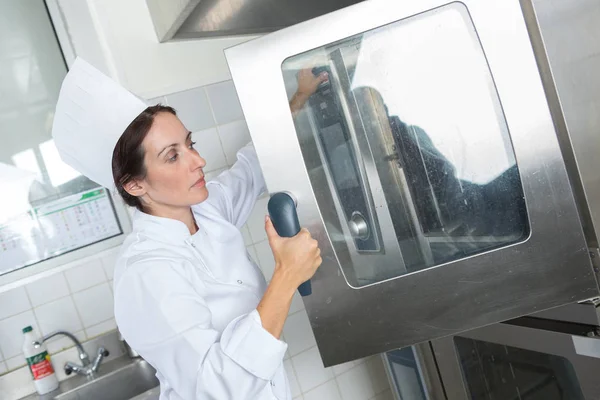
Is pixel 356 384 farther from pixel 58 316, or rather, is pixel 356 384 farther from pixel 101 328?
pixel 58 316

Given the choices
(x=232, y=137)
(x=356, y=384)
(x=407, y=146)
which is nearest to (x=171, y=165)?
(x=407, y=146)

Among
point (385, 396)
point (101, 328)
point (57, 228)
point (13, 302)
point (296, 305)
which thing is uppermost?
point (57, 228)

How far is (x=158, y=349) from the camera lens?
103 cm

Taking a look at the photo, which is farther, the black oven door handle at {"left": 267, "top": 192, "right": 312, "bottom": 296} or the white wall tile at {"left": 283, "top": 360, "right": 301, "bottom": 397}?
the white wall tile at {"left": 283, "top": 360, "right": 301, "bottom": 397}

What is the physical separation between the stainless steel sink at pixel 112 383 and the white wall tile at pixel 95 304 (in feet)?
0.62

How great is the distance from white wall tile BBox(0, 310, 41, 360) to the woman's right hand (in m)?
1.43

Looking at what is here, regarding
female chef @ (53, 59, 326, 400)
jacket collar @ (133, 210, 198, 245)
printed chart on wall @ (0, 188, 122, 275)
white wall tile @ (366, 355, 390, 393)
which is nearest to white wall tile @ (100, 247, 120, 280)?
printed chart on wall @ (0, 188, 122, 275)

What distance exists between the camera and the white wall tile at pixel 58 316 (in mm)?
2035

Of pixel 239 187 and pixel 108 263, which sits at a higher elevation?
pixel 239 187

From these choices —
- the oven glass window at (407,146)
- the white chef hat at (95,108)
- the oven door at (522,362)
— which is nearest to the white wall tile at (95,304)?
the white chef hat at (95,108)

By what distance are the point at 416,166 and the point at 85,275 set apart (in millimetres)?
1591

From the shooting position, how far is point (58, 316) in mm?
2053

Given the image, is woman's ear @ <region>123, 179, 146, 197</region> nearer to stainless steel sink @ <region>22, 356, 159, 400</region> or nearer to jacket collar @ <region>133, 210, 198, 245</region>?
jacket collar @ <region>133, 210, 198, 245</region>

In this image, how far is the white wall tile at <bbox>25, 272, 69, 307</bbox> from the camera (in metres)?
2.03
